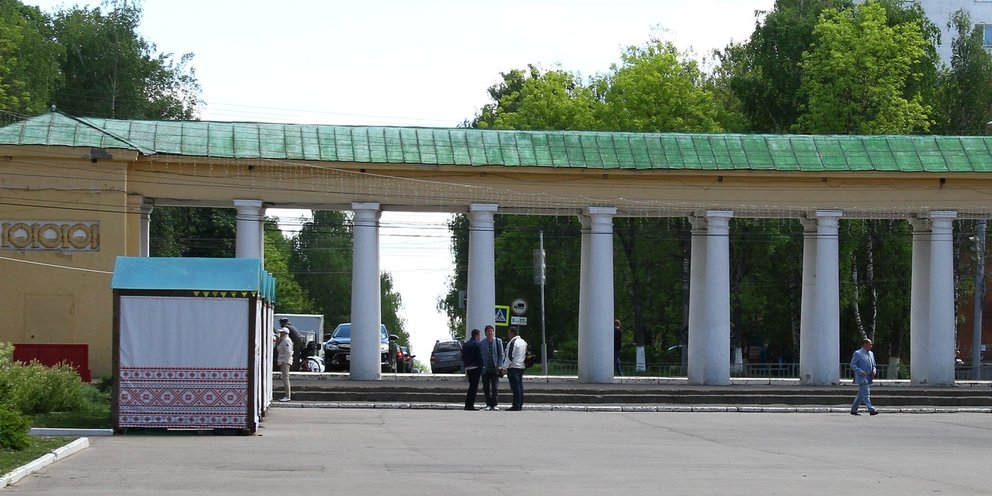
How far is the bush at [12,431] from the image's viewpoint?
16109 millimetres

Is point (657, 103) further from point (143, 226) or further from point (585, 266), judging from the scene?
point (143, 226)

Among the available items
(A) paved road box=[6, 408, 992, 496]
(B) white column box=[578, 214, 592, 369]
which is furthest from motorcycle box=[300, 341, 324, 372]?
(A) paved road box=[6, 408, 992, 496]

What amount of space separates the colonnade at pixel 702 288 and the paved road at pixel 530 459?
36.4ft

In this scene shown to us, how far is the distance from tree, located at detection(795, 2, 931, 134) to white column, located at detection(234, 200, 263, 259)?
24.5 metres

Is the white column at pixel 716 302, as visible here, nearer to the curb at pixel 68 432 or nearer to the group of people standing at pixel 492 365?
the group of people standing at pixel 492 365

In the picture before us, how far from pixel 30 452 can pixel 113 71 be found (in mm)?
48389

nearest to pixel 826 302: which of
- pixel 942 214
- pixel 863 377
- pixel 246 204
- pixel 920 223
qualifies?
pixel 920 223

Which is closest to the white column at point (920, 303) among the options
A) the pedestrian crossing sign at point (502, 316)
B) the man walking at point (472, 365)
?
the pedestrian crossing sign at point (502, 316)

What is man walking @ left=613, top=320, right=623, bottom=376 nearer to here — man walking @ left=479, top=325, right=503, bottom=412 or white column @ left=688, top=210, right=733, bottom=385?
white column @ left=688, top=210, right=733, bottom=385

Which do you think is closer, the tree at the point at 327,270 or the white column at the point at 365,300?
the white column at the point at 365,300

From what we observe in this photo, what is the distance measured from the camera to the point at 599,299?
1479 inches

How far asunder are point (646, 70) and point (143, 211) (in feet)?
89.8

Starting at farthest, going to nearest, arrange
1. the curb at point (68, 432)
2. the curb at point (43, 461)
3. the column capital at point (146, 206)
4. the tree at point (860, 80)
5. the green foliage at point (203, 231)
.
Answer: the green foliage at point (203, 231), the tree at point (860, 80), the column capital at point (146, 206), the curb at point (68, 432), the curb at point (43, 461)

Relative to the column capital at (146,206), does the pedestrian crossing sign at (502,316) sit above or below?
below
